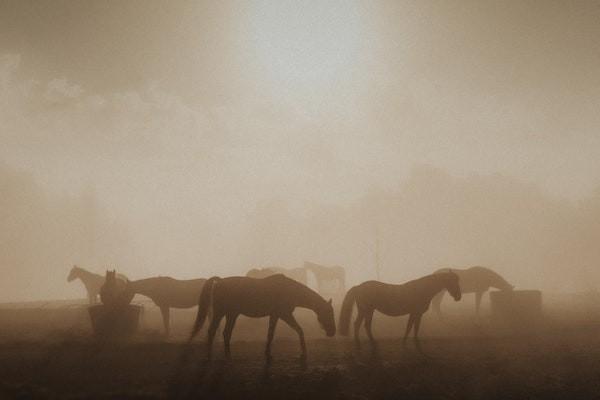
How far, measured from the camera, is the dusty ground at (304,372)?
7.20 m

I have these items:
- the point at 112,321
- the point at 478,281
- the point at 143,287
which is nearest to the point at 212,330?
the point at 112,321

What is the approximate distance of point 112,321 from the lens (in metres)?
13.6

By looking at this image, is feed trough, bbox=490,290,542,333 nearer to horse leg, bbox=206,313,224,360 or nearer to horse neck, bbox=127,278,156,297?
horse leg, bbox=206,313,224,360

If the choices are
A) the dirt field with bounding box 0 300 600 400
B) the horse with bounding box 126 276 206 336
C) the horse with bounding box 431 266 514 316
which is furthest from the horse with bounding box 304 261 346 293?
the dirt field with bounding box 0 300 600 400

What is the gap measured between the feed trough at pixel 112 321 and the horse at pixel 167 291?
7.31 ft

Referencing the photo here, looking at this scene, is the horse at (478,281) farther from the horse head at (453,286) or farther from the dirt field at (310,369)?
the horse head at (453,286)

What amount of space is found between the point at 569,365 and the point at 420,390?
480 cm

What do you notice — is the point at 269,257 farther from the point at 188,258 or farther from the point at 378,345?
the point at 378,345

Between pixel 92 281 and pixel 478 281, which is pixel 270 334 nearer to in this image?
pixel 478 281

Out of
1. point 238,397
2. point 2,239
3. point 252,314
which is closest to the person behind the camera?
point 238,397

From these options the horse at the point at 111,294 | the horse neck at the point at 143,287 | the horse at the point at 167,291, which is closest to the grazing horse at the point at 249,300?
the horse at the point at 111,294

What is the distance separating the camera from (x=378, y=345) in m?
12.1

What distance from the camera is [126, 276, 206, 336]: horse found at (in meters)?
16.5

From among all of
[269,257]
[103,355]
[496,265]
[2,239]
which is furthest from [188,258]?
[103,355]
